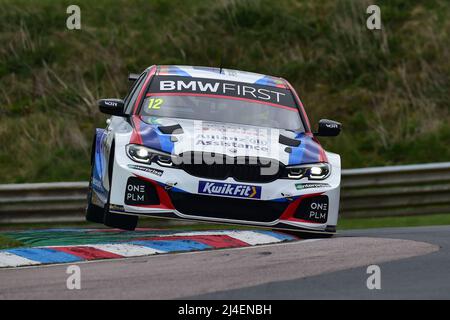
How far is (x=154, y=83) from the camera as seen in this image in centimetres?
1159

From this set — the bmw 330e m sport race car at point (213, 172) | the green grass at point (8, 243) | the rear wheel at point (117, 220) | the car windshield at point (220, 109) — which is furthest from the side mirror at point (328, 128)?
the green grass at point (8, 243)

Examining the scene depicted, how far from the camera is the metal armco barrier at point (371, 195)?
14469 mm

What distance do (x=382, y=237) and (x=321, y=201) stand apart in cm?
90

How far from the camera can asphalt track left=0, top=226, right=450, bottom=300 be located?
7.29 metres

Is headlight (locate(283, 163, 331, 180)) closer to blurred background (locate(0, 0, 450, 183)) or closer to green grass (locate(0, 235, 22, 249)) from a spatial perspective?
green grass (locate(0, 235, 22, 249))

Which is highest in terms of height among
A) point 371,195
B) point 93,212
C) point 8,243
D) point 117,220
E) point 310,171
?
point 310,171

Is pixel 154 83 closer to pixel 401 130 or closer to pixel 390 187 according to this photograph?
pixel 390 187

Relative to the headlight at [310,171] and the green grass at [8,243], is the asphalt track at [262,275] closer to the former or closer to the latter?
the headlight at [310,171]

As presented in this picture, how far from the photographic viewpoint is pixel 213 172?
391 inches

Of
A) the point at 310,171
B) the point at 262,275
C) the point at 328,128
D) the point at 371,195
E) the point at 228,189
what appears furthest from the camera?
the point at 371,195

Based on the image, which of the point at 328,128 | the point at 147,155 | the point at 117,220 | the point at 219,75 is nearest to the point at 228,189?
the point at 147,155

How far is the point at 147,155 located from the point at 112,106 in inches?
47.7

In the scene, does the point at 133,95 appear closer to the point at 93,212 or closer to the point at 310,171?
the point at 93,212
